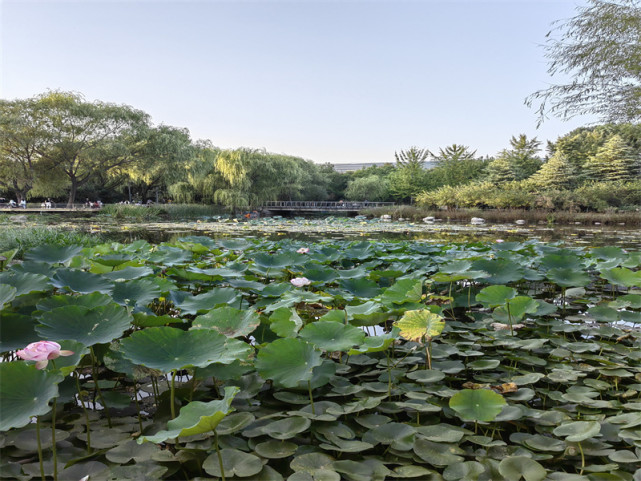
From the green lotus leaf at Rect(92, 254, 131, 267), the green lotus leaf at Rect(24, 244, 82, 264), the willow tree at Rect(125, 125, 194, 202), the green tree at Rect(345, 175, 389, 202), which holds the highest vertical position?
the willow tree at Rect(125, 125, 194, 202)

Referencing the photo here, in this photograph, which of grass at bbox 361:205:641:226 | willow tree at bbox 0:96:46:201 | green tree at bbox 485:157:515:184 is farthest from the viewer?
green tree at bbox 485:157:515:184

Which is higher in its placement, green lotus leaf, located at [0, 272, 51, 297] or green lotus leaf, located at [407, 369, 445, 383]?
green lotus leaf, located at [0, 272, 51, 297]

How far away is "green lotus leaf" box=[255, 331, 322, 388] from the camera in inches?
42.3

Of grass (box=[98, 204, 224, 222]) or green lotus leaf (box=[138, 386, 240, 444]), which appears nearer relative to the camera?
green lotus leaf (box=[138, 386, 240, 444])

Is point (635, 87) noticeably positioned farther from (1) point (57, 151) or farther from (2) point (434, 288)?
(1) point (57, 151)

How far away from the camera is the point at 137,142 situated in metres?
18.5

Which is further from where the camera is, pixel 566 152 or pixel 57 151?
pixel 566 152

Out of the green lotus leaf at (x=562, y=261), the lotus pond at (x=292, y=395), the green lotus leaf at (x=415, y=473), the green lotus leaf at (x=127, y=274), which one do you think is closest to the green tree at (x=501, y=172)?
the green lotus leaf at (x=562, y=261)

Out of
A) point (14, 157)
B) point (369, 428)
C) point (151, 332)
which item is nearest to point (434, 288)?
point (369, 428)

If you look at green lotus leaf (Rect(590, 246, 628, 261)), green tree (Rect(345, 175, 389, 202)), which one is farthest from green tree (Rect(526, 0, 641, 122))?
green tree (Rect(345, 175, 389, 202))

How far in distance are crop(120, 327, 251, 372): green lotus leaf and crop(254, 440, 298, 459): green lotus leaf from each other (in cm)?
21

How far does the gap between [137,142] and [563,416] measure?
2039cm

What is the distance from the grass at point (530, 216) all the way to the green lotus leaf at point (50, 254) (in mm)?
15879

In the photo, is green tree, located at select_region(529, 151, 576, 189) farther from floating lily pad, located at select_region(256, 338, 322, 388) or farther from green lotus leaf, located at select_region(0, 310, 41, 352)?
green lotus leaf, located at select_region(0, 310, 41, 352)
